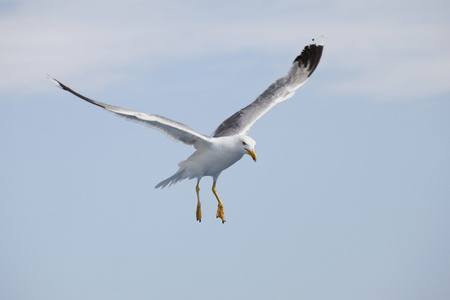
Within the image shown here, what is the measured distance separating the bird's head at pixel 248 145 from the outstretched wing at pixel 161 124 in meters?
0.91

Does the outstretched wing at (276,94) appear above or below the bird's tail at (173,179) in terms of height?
above

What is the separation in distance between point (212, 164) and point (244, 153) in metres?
0.93

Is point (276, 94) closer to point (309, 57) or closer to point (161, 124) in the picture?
point (309, 57)

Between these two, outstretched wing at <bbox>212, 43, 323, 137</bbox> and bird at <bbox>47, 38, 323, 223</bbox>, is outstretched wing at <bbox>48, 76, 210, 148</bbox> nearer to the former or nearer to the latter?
bird at <bbox>47, 38, 323, 223</bbox>

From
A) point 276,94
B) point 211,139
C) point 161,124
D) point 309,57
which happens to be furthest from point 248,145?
point 309,57

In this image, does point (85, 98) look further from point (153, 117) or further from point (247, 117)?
point (247, 117)

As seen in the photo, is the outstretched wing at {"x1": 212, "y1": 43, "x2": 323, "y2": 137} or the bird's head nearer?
the bird's head

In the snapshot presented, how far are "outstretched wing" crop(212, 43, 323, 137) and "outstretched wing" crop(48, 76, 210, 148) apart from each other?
1.72m

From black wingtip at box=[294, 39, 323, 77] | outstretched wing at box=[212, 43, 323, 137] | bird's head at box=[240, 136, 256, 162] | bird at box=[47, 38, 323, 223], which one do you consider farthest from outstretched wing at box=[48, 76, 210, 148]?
black wingtip at box=[294, 39, 323, 77]

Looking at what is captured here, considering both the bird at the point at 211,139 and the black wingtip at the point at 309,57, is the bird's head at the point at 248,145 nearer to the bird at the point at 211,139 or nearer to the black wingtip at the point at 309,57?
the bird at the point at 211,139

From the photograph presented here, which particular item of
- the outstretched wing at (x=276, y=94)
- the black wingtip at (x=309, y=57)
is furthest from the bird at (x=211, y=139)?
the black wingtip at (x=309, y=57)

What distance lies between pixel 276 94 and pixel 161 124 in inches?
243

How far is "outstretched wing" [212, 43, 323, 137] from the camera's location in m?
21.3

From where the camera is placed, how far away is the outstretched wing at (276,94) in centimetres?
2128
